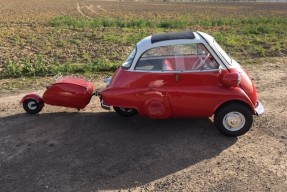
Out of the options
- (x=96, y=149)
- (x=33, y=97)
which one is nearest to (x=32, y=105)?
(x=33, y=97)

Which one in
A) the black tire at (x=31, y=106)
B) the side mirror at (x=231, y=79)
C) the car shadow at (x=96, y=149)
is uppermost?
the side mirror at (x=231, y=79)

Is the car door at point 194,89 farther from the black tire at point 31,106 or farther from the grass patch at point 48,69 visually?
the grass patch at point 48,69

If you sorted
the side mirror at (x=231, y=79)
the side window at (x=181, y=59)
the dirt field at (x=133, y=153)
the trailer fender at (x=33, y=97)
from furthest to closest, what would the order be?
the trailer fender at (x=33, y=97), the side window at (x=181, y=59), the side mirror at (x=231, y=79), the dirt field at (x=133, y=153)

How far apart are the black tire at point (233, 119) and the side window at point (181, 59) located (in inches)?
33.4

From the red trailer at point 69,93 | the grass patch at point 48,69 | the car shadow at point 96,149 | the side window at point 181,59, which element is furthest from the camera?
the grass patch at point 48,69

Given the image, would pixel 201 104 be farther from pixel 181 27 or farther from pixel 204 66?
pixel 181 27

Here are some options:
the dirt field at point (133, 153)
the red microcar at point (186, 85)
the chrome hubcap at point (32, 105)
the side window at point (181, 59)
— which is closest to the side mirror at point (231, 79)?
the red microcar at point (186, 85)

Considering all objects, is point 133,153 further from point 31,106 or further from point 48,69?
point 48,69

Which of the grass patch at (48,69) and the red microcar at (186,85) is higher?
the red microcar at (186,85)

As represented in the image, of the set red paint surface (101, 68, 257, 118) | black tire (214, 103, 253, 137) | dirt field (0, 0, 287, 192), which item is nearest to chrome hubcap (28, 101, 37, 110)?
dirt field (0, 0, 287, 192)

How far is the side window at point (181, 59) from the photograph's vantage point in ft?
22.7

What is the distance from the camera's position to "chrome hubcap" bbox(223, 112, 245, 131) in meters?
6.76

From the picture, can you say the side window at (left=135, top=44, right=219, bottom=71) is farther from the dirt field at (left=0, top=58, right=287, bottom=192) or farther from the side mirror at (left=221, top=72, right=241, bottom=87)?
the dirt field at (left=0, top=58, right=287, bottom=192)

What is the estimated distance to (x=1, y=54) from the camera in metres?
13.3
